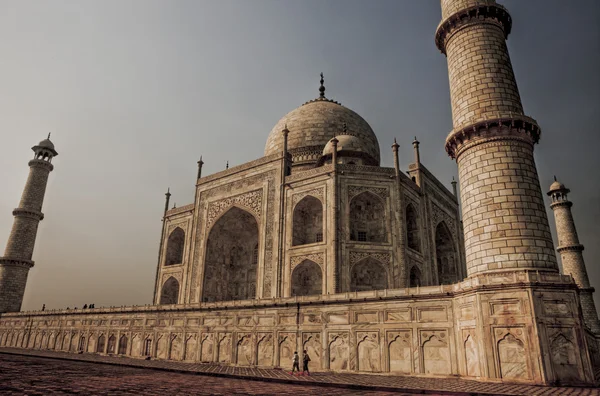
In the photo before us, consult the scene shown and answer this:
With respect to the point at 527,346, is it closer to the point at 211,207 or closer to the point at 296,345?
the point at 296,345

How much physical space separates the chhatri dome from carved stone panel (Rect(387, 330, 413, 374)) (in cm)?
1497

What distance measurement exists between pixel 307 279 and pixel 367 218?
13.3 feet

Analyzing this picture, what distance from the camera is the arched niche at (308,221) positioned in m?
20.0

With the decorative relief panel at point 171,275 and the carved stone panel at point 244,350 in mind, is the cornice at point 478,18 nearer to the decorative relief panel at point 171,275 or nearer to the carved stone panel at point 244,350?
the carved stone panel at point 244,350

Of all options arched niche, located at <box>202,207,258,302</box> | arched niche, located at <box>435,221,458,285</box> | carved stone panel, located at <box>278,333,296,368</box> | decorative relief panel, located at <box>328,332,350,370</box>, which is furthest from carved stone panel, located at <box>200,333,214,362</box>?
arched niche, located at <box>435,221,458,285</box>

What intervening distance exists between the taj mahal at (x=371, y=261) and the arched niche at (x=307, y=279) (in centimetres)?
7

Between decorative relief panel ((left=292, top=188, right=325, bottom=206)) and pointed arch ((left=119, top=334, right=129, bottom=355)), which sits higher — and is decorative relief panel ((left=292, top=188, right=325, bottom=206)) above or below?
above

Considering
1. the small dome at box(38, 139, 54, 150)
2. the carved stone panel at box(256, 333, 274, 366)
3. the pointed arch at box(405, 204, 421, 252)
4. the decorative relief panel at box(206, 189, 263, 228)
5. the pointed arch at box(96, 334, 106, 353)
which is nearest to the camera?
the carved stone panel at box(256, 333, 274, 366)

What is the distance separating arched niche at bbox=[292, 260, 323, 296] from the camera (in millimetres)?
18750

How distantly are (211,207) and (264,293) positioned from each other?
22.5 ft

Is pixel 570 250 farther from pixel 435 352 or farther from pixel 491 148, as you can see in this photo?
pixel 435 352

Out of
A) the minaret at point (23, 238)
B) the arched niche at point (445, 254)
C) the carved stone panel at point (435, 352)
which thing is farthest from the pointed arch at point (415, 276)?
the minaret at point (23, 238)

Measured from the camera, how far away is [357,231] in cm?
1942

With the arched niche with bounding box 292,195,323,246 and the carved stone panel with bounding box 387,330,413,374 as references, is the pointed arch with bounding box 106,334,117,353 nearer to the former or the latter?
the arched niche with bounding box 292,195,323,246
